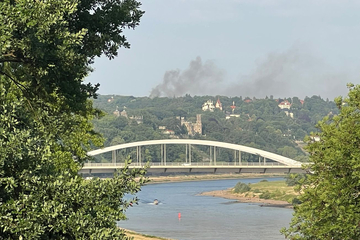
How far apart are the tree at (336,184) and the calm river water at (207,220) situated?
89.7 feet

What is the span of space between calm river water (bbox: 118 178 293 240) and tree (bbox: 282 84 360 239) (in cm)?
2735

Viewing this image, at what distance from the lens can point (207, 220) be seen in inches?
2222

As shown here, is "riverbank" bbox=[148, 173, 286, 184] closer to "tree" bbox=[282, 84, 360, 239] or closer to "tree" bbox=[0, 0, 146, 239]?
"tree" bbox=[282, 84, 360, 239]

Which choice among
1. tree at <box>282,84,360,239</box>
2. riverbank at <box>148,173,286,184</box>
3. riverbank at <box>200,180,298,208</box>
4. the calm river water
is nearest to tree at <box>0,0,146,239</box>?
tree at <box>282,84,360,239</box>

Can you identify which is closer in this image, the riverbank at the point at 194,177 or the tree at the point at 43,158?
the tree at the point at 43,158

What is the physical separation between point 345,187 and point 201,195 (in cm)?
7707

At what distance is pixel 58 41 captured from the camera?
274 inches

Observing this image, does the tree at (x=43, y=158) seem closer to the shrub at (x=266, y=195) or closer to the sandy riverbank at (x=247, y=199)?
the sandy riverbank at (x=247, y=199)

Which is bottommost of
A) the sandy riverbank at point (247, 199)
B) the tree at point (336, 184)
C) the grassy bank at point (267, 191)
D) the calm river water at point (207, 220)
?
the sandy riverbank at point (247, 199)

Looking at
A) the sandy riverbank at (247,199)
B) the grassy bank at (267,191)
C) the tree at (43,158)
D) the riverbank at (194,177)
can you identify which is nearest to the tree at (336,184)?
the tree at (43,158)

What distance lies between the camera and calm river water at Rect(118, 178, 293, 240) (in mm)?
46062

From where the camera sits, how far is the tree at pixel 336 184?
49.6 feet

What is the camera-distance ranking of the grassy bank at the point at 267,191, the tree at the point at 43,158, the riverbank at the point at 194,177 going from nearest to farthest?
1. the tree at the point at 43,158
2. the grassy bank at the point at 267,191
3. the riverbank at the point at 194,177

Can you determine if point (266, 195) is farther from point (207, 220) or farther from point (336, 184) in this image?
point (336, 184)
